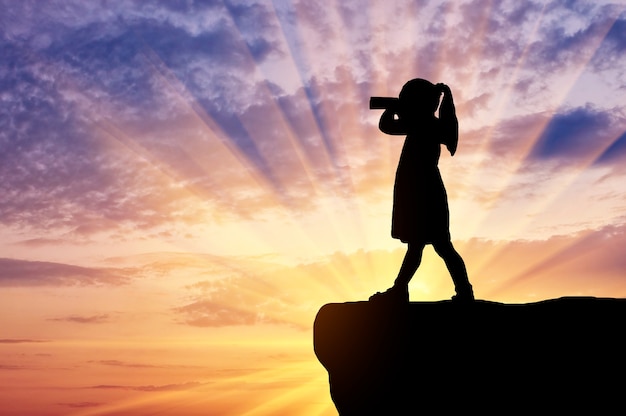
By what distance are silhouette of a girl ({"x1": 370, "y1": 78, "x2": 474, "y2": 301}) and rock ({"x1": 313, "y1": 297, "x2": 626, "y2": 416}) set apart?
16.0 inches

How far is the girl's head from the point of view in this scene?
29.4ft

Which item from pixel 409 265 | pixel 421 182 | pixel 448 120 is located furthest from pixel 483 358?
pixel 448 120

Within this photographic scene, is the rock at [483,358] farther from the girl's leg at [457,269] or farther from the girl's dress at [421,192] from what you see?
the girl's dress at [421,192]

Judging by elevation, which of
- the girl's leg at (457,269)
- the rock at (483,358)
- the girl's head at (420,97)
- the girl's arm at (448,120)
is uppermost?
the girl's head at (420,97)

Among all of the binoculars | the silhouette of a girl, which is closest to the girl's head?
the silhouette of a girl

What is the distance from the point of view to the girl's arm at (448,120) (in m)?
8.84

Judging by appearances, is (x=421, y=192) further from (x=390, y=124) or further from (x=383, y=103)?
(x=383, y=103)

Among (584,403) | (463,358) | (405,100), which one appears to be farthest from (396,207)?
(584,403)

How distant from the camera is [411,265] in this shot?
29.0 ft

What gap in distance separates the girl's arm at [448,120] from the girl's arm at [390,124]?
54cm

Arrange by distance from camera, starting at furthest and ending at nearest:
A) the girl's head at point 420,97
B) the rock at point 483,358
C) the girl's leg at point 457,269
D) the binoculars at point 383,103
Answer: the binoculars at point 383,103 < the girl's head at point 420,97 < the girl's leg at point 457,269 < the rock at point 483,358

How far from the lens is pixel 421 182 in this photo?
8922 mm

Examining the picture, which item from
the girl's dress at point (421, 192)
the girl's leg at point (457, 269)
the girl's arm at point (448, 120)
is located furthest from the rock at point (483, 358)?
the girl's arm at point (448, 120)

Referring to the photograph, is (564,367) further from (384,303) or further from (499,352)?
(384,303)
